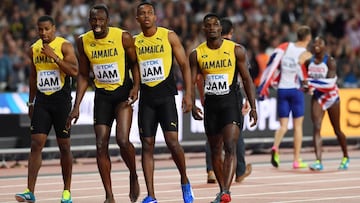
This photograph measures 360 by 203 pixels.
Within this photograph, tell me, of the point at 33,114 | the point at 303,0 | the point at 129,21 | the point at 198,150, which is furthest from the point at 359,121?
the point at 33,114

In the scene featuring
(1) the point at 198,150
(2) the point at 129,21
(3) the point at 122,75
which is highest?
(3) the point at 122,75

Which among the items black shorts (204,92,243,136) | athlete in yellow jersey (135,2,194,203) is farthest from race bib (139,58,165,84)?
black shorts (204,92,243,136)

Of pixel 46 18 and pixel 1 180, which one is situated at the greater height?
pixel 46 18

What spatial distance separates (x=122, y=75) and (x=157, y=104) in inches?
21.5

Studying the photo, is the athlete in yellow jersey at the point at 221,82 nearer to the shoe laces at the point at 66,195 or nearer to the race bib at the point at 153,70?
the race bib at the point at 153,70

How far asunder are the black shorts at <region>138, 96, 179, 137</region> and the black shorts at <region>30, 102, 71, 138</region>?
44.5 inches

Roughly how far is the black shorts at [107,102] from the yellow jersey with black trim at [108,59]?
0.21 ft

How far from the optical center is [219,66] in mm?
14086

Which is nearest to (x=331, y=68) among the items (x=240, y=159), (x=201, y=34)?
(x=240, y=159)

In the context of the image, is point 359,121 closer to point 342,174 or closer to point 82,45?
point 342,174

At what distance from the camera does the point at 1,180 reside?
59.3 ft

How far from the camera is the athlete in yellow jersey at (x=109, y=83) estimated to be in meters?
13.6

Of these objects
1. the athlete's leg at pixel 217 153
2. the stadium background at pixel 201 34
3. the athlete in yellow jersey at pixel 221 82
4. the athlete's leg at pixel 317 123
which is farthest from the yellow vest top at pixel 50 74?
the stadium background at pixel 201 34

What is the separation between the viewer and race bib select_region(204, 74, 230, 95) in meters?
14.1
